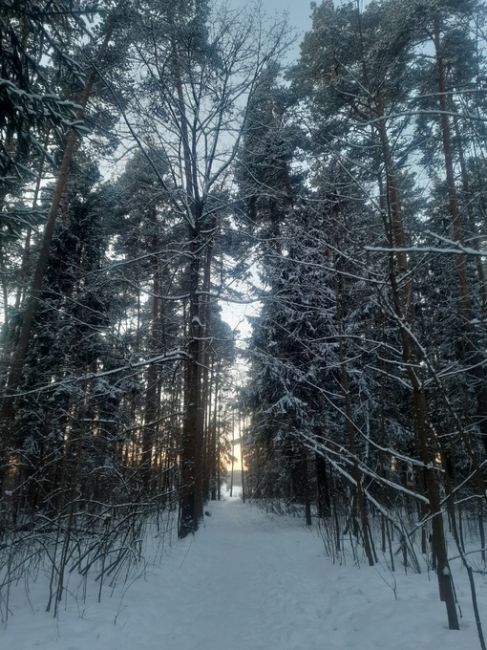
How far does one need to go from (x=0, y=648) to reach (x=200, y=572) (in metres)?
4.32

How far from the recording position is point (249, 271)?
33.0 feet

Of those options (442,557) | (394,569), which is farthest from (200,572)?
(442,557)

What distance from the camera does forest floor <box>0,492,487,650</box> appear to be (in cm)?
353

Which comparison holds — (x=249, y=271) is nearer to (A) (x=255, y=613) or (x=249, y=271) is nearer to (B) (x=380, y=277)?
(B) (x=380, y=277)

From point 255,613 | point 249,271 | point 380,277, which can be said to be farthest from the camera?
point 249,271

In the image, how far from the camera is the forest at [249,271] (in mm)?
4051

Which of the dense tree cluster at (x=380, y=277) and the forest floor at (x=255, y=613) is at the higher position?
the dense tree cluster at (x=380, y=277)

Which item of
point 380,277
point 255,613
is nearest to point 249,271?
point 380,277

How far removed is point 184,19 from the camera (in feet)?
27.6

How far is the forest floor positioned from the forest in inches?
12.0

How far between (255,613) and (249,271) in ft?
24.4

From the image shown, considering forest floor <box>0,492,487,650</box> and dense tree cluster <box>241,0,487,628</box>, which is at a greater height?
dense tree cluster <box>241,0,487,628</box>

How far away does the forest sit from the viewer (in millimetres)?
4051

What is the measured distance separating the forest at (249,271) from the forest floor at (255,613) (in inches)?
12.0
